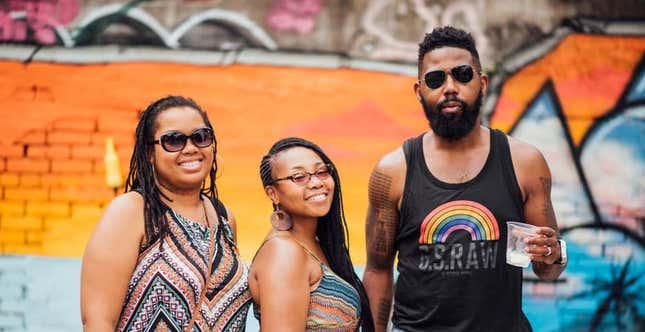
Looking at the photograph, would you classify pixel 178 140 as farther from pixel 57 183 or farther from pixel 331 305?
pixel 57 183

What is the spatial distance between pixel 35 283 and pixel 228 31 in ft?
7.14

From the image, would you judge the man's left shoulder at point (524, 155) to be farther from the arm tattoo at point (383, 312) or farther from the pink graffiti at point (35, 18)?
the pink graffiti at point (35, 18)

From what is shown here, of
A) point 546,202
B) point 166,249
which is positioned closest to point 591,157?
point 546,202

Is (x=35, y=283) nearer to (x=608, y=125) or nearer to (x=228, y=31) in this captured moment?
(x=228, y=31)

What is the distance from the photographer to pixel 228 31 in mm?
6285

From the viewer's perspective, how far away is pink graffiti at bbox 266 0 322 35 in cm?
629

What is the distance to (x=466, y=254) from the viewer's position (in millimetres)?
3648

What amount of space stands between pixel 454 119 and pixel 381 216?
0.53 meters

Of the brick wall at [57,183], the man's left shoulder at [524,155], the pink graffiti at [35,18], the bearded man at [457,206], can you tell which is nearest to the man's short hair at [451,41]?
the bearded man at [457,206]

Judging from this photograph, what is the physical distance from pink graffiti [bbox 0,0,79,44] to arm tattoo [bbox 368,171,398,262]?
328 centimetres

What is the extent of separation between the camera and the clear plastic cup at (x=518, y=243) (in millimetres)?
3416

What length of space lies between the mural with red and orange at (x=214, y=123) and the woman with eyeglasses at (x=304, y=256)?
2631 mm

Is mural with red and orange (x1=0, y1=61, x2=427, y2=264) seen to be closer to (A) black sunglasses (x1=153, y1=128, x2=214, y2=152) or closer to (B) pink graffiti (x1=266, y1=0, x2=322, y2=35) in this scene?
(B) pink graffiti (x1=266, y1=0, x2=322, y2=35)

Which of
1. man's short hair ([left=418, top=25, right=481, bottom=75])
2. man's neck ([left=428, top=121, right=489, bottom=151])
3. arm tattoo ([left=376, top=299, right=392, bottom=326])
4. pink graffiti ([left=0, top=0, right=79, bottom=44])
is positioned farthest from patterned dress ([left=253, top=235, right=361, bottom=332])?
pink graffiti ([left=0, top=0, right=79, bottom=44])
